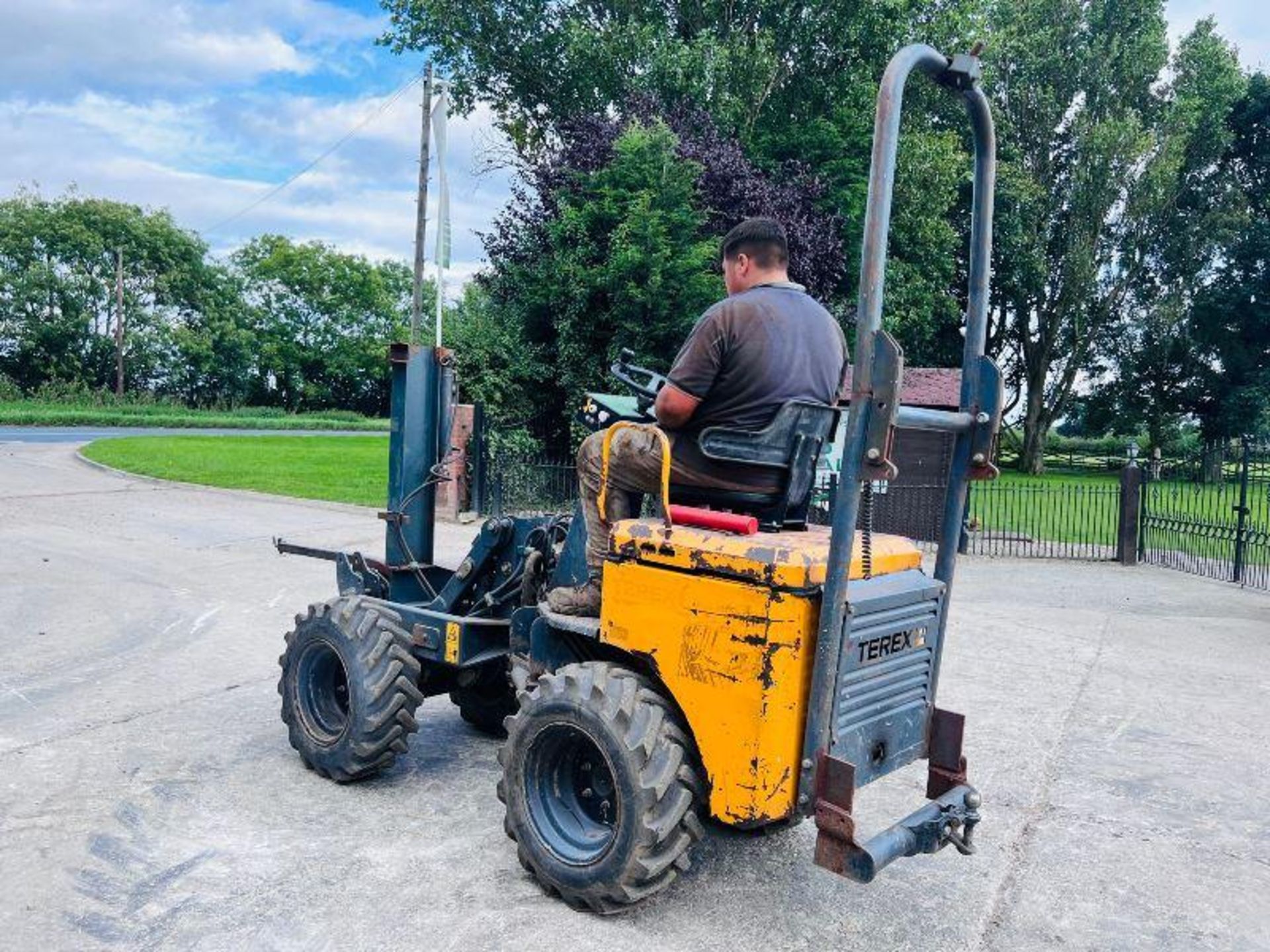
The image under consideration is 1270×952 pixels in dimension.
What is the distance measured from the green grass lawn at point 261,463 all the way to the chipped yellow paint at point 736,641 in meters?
10.7

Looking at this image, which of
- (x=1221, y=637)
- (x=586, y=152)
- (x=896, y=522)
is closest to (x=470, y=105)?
(x=586, y=152)

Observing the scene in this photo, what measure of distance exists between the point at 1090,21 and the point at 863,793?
34.0 meters

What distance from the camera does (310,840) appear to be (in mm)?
4168

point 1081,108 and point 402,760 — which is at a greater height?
point 1081,108

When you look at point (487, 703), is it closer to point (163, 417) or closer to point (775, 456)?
point (775, 456)

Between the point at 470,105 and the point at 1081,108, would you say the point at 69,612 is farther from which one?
the point at 1081,108

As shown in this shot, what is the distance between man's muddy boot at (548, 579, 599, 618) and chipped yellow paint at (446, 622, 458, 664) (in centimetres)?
80

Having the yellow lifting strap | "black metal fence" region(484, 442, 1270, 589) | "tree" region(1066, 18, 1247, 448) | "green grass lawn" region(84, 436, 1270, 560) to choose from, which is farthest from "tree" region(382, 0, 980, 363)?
the yellow lifting strap

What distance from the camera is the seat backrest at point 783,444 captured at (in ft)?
12.1

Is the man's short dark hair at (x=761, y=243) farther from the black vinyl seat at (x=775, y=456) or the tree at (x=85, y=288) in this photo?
the tree at (x=85, y=288)

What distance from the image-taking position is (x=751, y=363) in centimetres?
366

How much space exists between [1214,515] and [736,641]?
11199mm

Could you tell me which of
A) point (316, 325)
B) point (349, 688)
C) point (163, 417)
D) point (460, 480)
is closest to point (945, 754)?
point (349, 688)

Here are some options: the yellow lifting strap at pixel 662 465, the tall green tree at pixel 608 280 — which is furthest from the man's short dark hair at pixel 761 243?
the tall green tree at pixel 608 280
